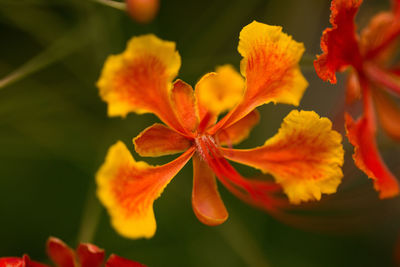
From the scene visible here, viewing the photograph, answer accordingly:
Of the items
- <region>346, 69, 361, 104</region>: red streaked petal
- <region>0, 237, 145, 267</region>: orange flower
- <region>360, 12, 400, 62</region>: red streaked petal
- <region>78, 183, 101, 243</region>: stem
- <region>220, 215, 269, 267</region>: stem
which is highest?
<region>360, 12, 400, 62</region>: red streaked petal

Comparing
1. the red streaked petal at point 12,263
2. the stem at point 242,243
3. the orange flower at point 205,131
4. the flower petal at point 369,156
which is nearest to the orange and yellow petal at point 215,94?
the orange flower at point 205,131

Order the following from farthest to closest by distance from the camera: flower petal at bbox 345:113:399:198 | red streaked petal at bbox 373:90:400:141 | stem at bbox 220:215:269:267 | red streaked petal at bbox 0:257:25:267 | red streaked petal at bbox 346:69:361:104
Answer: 1. stem at bbox 220:215:269:267
2. red streaked petal at bbox 373:90:400:141
3. red streaked petal at bbox 346:69:361:104
4. flower petal at bbox 345:113:399:198
5. red streaked petal at bbox 0:257:25:267

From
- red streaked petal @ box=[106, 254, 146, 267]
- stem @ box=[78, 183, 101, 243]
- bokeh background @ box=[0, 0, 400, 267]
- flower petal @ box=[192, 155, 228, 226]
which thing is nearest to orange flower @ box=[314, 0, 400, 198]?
bokeh background @ box=[0, 0, 400, 267]

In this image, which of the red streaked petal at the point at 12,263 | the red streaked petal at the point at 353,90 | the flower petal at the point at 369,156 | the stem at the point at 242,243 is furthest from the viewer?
the stem at the point at 242,243

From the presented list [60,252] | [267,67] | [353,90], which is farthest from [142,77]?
[353,90]

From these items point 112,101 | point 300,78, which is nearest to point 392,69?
point 300,78

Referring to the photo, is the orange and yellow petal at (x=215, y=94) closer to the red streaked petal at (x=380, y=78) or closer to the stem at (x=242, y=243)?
the red streaked petal at (x=380, y=78)

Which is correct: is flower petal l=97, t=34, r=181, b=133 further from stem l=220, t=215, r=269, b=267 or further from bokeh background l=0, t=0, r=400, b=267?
stem l=220, t=215, r=269, b=267

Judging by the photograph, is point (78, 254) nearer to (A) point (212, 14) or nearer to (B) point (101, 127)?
(B) point (101, 127)
